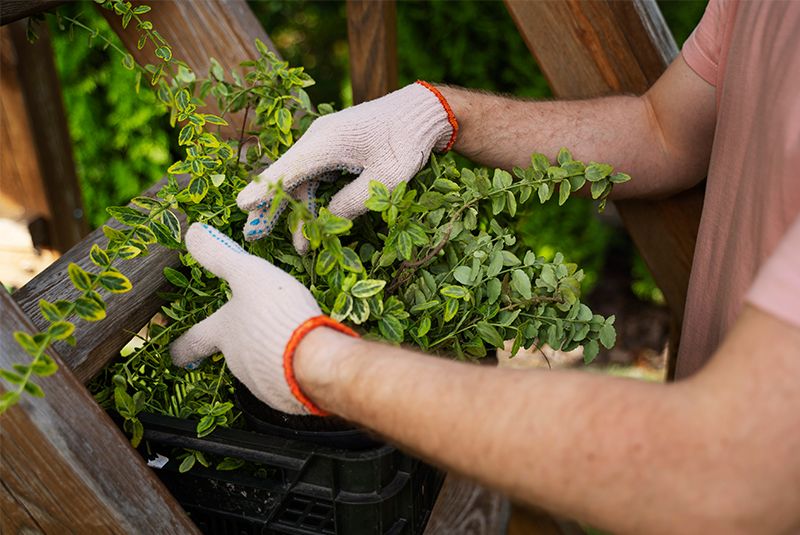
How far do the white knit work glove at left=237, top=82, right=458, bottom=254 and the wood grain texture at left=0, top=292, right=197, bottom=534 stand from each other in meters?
0.33

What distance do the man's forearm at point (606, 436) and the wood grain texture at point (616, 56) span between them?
0.89 meters

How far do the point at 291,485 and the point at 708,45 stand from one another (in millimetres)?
963

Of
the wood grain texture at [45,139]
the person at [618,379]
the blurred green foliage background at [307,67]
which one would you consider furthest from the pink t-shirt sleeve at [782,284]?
the blurred green foliage background at [307,67]

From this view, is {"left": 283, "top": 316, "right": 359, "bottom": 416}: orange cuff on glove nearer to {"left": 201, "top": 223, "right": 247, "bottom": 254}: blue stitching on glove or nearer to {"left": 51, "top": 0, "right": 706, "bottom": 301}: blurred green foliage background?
{"left": 201, "top": 223, "right": 247, "bottom": 254}: blue stitching on glove

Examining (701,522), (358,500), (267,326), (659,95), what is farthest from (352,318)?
(659,95)

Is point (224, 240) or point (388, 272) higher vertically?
point (224, 240)

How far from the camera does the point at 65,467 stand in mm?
926

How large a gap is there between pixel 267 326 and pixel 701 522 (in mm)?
514

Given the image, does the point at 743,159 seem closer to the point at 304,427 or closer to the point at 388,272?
the point at 388,272

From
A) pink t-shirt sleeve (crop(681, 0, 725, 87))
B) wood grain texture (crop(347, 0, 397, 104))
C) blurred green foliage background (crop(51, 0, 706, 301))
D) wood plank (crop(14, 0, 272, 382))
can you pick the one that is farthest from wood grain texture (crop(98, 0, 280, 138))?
blurred green foliage background (crop(51, 0, 706, 301))

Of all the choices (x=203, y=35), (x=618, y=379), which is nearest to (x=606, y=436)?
(x=618, y=379)

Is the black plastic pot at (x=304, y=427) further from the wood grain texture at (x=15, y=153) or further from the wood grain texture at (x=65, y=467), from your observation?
the wood grain texture at (x=15, y=153)

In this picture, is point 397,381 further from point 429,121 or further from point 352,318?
point 429,121

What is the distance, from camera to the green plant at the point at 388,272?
107 cm
